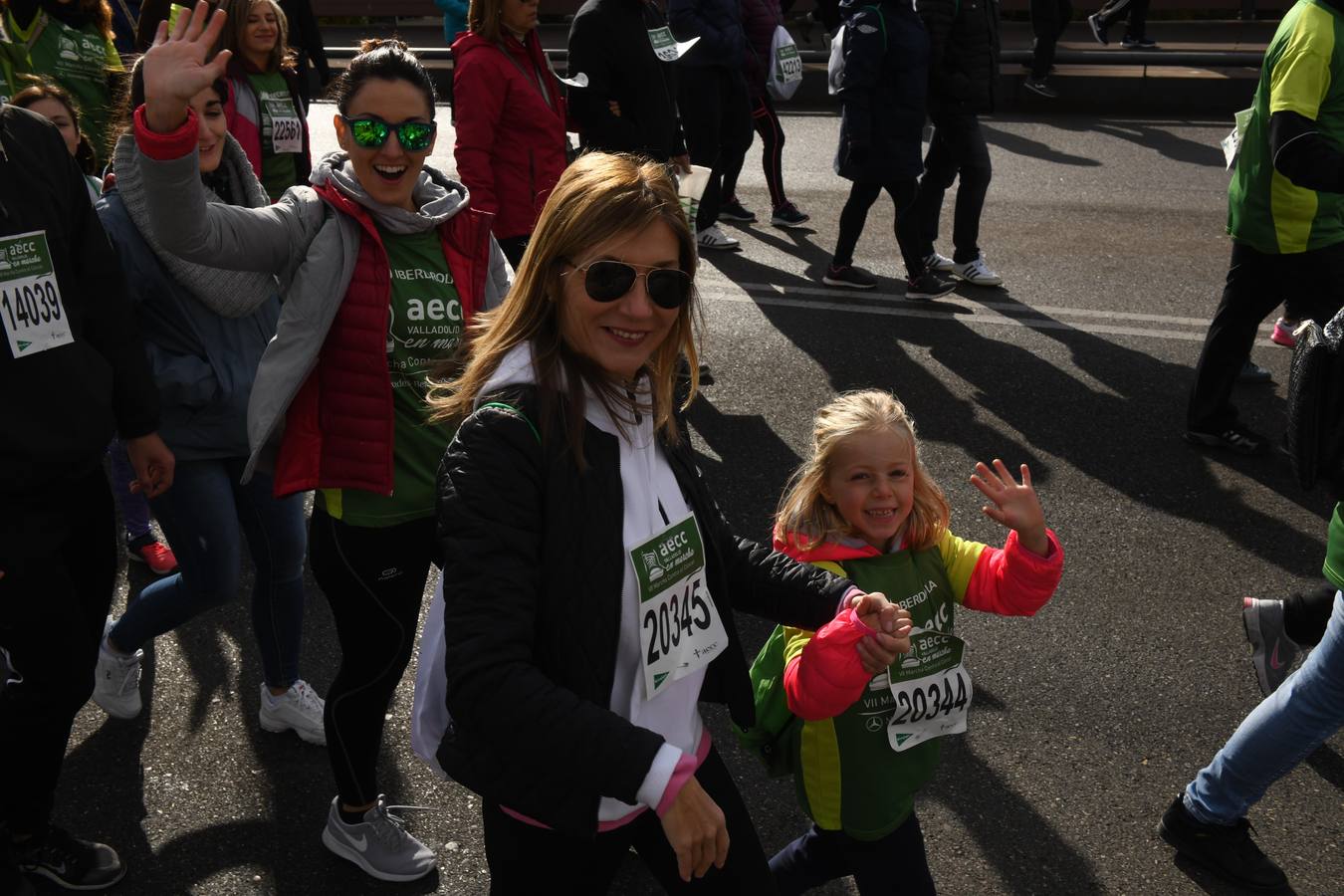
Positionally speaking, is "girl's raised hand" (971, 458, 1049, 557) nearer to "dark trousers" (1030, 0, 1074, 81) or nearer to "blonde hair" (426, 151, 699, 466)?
"blonde hair" (426, 151, 699, 466)

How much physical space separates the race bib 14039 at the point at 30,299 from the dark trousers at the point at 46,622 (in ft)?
1.03

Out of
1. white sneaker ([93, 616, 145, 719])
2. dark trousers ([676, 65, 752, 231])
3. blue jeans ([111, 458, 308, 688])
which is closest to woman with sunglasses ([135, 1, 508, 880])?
blue jeans ([111, 458, 308, 688])

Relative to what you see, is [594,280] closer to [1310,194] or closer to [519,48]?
[519,48]

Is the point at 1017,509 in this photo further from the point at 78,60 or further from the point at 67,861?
the point at 78,60

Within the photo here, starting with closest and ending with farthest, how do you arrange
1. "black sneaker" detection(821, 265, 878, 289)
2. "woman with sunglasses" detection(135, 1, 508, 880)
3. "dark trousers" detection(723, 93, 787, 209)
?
1. "woman with sunglasses" detection(135, 1, 508, 880)
2. "black sneaker" detection(821, 265, 878, 289)
3. "dark trousers" detection(723, 93, 787, 209)

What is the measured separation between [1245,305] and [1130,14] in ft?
33.8

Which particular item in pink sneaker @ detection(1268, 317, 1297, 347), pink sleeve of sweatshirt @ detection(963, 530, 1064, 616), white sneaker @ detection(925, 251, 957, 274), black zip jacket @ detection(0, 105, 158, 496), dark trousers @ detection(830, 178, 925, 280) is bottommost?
pink sneaker @ detection(1268, 317, 1297, 347)

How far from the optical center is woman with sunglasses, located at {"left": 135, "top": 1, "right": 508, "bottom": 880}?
2.87 metres

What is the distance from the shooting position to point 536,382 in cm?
204

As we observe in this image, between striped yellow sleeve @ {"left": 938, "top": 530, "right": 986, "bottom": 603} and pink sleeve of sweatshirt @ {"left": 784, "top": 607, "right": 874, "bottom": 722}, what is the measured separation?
1.90ft

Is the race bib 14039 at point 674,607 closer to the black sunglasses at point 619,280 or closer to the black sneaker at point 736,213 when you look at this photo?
the black sunglasses at point 619,280

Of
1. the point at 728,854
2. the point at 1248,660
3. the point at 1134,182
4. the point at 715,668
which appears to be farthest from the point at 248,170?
the point at 1134,182

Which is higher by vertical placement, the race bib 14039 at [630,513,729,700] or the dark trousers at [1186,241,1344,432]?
the race bib 14039 at [630,513,729,700]

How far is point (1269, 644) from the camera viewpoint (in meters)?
3.92
